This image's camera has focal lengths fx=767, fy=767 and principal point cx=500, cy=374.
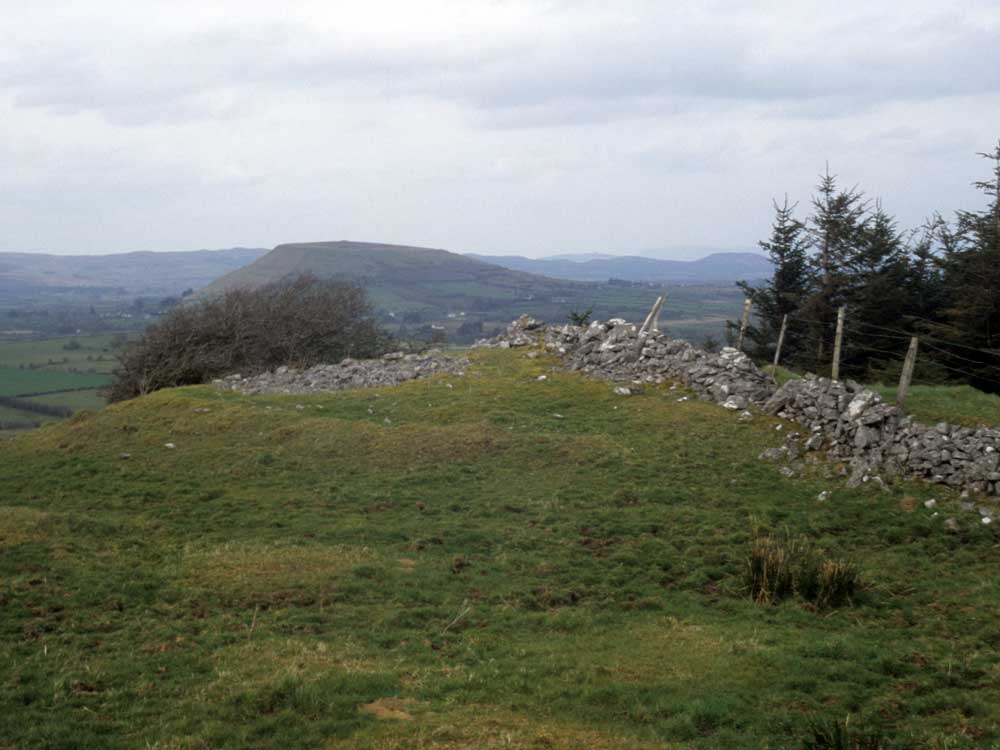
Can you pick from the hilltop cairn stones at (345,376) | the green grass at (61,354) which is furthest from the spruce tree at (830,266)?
the green grass at (61,354)

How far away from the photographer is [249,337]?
33125 mm

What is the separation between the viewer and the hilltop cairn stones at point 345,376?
983 inches

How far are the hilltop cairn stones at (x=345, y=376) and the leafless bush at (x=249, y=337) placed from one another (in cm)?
442

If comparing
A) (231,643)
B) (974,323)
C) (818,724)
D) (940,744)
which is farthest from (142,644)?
(974,323)

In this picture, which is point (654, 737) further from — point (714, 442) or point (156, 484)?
point (156, 484)

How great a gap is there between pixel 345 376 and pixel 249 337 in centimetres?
924

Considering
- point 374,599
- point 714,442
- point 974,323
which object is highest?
point 974,323

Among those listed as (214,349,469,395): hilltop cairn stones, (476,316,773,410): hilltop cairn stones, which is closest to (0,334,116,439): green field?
(214,349,469,395): hilltop cairn stones

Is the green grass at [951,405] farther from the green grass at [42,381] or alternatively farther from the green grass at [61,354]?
the green grass at [61,354]

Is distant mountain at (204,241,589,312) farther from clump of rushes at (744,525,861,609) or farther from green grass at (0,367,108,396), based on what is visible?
clump of rushes at (744,525,861,609)

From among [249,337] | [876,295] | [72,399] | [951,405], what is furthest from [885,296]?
[72,399]

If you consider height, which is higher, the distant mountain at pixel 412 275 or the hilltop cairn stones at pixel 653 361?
the distant mountain at pixel 412 275

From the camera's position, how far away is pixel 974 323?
2848 centimetres

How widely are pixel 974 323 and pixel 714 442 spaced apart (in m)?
17.3
